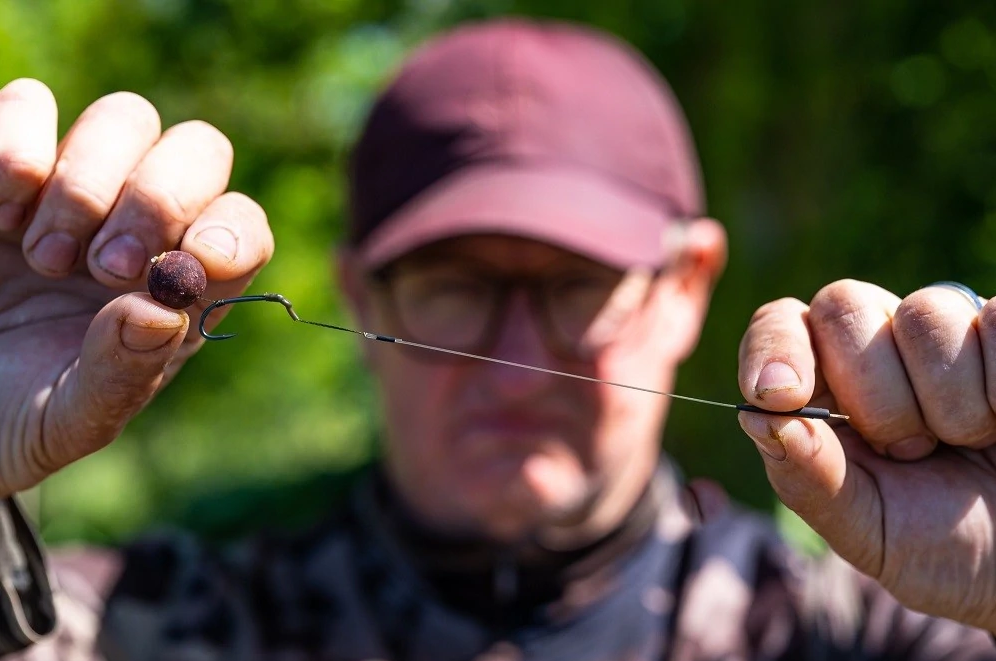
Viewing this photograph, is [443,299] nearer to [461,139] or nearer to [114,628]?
[461,139]

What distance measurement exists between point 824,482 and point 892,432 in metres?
0.15

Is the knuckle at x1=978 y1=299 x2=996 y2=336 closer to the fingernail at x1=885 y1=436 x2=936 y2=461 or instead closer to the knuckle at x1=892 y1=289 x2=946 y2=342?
the knuckle at x1=892 y1=289 x2=946 y2=342

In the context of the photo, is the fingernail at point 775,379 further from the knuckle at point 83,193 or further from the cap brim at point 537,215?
the cap brim at point 537,215

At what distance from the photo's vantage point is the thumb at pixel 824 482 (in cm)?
128

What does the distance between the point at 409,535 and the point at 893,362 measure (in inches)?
59.1

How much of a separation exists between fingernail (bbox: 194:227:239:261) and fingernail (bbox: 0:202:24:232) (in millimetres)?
327

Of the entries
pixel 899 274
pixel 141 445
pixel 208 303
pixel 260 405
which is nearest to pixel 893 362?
pixel 208 303

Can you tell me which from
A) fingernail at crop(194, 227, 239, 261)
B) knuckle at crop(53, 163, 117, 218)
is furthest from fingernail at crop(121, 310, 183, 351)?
knuckle at crop(53, 163, 117, 218)

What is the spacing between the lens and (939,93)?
5.12m

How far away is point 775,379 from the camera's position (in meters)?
1.28

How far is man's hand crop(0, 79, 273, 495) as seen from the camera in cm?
139

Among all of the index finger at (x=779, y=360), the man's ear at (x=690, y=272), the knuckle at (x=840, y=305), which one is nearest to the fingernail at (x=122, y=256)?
the index finger at (x=779, y=360)

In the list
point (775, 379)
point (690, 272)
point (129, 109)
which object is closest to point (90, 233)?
point (129, 109)

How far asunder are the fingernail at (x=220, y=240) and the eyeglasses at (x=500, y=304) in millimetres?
1063
